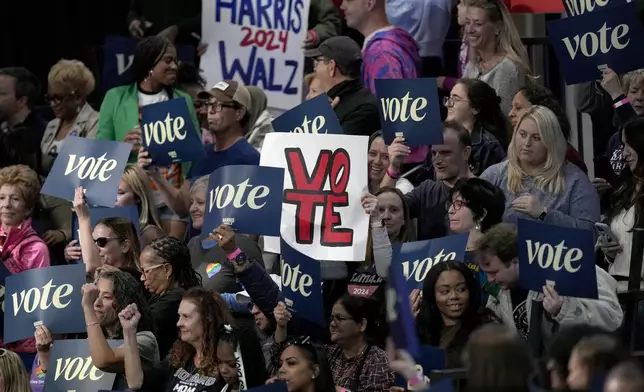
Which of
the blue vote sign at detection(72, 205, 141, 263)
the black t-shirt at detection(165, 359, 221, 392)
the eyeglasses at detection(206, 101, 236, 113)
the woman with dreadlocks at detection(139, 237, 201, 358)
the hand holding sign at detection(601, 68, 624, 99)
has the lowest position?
the black t-shirt at detection(165, 359, 221, 392)

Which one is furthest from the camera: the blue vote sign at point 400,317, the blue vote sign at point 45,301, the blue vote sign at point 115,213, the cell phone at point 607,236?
the blue vote sign at point 115,213

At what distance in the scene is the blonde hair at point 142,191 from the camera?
10477 mm

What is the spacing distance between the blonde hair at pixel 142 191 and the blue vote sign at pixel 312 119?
3.45ft

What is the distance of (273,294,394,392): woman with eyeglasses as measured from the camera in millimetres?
8289

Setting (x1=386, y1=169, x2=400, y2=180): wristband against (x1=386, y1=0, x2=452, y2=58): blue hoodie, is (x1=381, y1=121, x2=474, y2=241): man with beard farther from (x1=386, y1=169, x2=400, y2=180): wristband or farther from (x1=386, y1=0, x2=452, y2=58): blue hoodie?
(x1=386, y1=0, x2=452, y2=58): blue hoodie

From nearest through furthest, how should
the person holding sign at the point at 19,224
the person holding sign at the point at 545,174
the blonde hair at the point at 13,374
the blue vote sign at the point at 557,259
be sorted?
the blue vote sign at the point at 557,259 → the blonde hair at the point at 13,374 → the person holding sign at the point at 545,174 → the person holding sign at the point at 19,224

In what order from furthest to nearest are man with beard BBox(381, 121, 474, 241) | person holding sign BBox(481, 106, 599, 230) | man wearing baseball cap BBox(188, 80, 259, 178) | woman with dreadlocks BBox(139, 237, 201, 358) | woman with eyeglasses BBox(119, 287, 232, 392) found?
man wearing baseball cap BBox(188, 80, 259, 178) < man with beard BBox(381, 121, 474, 241) < woman with dreadlocks BBox(139, 237, 201, 358) < person holding sign BBox(481, 106, 599, 230) < woman with eyeglasses BBox(119, 287, 232, 392)

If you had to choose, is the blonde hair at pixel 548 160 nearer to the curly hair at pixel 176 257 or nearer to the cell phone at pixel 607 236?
the cell phone at pixel 607 236

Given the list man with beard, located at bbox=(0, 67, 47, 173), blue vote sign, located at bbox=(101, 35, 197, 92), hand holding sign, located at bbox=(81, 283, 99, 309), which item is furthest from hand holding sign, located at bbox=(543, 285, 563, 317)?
blue vote sign, located at bbox=(101, 35, 197, 92)

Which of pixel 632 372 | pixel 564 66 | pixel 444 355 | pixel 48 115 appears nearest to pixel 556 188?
pixel 564 66

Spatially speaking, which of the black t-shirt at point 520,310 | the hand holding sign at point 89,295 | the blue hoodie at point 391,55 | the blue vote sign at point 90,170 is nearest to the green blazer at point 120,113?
the blue vote sign at point 90,170

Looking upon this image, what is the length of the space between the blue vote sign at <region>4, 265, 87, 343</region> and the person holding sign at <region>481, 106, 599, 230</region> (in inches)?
88.5

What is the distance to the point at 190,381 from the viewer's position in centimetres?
838

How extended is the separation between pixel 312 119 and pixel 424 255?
1555mm
